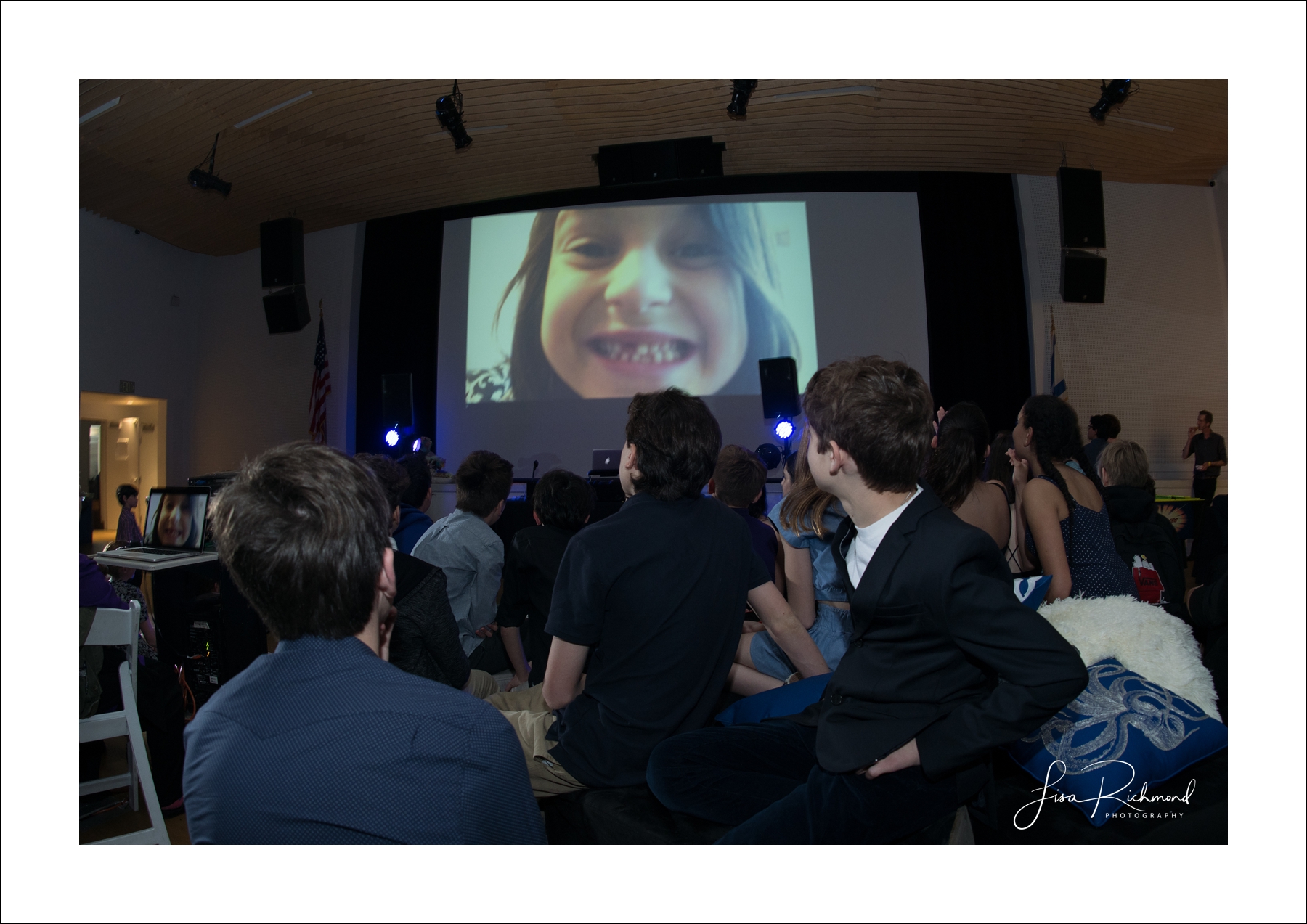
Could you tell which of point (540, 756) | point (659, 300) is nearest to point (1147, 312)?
point (659, 300)

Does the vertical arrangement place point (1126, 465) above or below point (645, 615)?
above

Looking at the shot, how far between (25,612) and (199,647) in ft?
8.59

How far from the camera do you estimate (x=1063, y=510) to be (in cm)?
228

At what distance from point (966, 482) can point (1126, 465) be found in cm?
117

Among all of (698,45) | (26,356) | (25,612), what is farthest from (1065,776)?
(26,356)

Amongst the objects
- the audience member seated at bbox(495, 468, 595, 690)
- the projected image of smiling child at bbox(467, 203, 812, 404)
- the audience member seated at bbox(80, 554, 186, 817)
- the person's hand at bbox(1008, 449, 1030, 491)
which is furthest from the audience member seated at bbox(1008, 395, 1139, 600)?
the projected image of smiling child at bbox(467, 203, 812, 404)

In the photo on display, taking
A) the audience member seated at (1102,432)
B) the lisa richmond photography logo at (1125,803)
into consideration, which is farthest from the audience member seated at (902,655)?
the audience member seated at (1102,432)

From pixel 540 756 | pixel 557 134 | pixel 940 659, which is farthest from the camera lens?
pixel 557 134

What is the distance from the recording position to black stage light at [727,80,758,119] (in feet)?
19.1

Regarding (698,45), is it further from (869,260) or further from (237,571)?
(869,260)

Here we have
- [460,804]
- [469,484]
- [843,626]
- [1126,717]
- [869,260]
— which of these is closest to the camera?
[460,804]

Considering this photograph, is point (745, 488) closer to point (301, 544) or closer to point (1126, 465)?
point (1126, 465)

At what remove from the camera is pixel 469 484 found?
2717 millimetres

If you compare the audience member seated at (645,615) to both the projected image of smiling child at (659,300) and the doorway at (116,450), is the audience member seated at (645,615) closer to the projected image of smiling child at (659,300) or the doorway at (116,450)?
the projected image of smiling child at (659,300)
